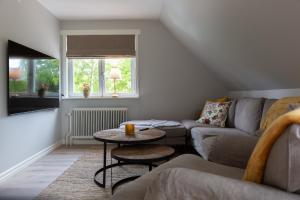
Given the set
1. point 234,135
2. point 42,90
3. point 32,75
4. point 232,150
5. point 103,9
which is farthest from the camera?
point 103,9

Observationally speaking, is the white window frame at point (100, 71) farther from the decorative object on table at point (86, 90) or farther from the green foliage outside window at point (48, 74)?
A: the green foliage outside window at point (48, 74)

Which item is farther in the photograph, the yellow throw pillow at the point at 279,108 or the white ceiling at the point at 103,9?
the white ceiling at the point at 103,9

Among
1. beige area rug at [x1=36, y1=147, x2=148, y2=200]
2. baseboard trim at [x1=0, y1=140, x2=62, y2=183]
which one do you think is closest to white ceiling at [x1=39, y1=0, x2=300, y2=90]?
beige area rug at [x1=36, y1=147, x2=148, y2=200]

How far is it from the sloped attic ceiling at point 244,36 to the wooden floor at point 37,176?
255 cm

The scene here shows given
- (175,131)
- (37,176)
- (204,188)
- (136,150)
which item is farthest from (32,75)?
(204,188)

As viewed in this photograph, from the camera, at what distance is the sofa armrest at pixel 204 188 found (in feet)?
2.68

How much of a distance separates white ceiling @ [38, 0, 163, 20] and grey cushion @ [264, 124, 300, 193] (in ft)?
10.6

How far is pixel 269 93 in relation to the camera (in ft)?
10.9

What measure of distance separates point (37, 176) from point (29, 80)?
3.91ft

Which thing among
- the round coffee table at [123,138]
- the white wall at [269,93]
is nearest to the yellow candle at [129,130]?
the round coffee table at [123,138]

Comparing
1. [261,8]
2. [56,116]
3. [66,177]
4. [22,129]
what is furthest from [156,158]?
[56,116]

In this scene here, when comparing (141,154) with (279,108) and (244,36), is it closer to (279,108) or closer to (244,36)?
(279,108)

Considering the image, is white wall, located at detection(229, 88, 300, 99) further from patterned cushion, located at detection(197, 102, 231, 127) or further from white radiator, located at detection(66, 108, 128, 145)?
white radiator, located at detection(66, 108, 128, 145)

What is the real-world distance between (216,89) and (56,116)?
2987 mm
